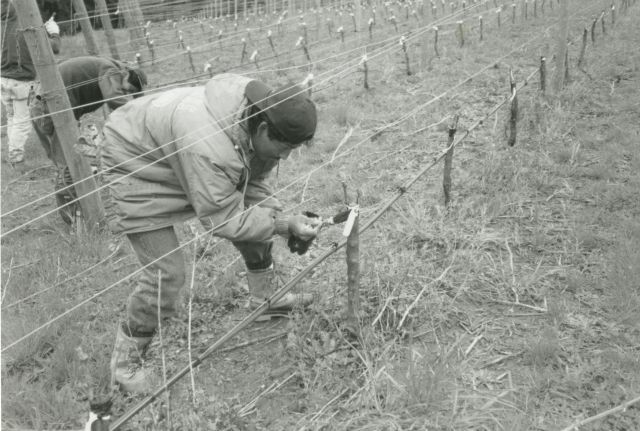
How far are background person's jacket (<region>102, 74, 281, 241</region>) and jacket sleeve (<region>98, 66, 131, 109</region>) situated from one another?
1.70 metres

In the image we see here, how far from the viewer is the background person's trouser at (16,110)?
4.83 m

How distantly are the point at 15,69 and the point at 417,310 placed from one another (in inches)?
172

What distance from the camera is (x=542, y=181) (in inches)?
152

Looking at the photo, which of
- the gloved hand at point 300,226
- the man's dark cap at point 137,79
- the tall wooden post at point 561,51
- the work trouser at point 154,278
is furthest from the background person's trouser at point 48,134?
the tall wooden post at point 561,51

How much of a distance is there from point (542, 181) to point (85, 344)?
3.29m

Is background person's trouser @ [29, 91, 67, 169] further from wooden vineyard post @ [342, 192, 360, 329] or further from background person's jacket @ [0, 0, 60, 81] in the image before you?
wooden vineyard post @ [342, 192, 360, 329]

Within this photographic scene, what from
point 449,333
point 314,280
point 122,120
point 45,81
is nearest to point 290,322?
point 314,280

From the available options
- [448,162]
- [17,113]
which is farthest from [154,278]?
[17,113]

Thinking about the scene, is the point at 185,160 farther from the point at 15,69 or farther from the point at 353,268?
the point at 15,69

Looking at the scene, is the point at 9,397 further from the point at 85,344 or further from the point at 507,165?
the point at 507,165

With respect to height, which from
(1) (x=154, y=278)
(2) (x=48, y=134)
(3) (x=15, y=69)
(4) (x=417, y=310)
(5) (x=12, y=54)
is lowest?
(4) (x=417, y=310)

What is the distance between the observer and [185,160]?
1874 millimetres

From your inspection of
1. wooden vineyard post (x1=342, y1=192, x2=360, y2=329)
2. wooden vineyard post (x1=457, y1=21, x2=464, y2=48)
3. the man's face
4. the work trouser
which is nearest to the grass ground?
wooden vineyard post (x1=342, y1=192, x2=360, y2=329)

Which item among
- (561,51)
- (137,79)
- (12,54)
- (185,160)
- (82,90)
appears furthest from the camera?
(561,51)
